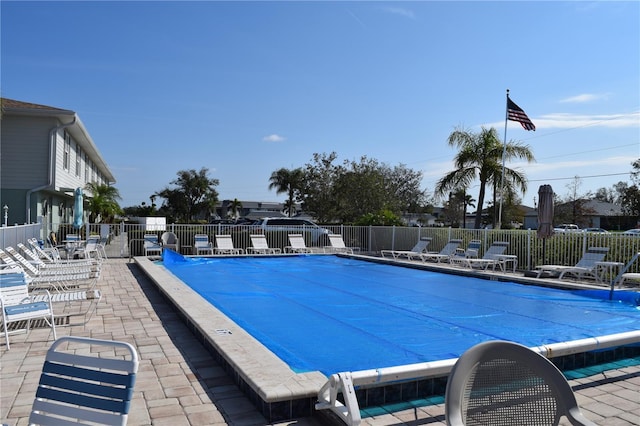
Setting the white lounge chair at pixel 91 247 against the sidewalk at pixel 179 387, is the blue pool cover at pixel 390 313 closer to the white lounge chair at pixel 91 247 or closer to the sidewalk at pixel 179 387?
the sidewalk at pixel 179 387

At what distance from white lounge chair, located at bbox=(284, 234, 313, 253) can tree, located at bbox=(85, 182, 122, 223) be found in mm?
10257

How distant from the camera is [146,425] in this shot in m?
3.44

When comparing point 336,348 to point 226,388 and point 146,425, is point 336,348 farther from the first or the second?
point 146,425

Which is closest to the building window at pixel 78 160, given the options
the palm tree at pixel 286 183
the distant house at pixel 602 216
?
the palm tree at pixel 286 183

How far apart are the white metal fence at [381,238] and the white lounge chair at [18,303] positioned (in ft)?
16.1

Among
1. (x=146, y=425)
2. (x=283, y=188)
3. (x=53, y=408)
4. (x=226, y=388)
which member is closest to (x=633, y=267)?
(x=226, y=388)

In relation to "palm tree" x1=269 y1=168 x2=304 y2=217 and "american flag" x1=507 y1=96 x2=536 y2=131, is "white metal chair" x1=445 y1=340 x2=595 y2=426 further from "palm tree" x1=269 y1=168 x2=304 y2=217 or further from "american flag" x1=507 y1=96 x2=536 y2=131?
"palm tree" x1=269 y1=168 x2=304 y2=217

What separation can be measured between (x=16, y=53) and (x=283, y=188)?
36.8m

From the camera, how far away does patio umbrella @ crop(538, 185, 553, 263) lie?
1233cm

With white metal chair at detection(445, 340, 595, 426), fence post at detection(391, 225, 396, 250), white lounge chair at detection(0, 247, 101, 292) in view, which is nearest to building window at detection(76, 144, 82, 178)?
fence post at detection(391, 225, 396, 250)

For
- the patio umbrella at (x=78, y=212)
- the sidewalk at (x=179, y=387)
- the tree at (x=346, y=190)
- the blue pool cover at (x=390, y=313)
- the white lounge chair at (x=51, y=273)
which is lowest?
the blue pool cover at (x=390, y=313)

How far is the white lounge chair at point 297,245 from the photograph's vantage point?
1828cm

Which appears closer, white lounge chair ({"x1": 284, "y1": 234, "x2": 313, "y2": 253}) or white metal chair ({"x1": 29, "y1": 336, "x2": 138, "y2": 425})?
white metal chair ({"x1": 29, "y1": 336, "x2": 138, "y2": 425})

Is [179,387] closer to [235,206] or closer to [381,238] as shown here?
[381,238]
